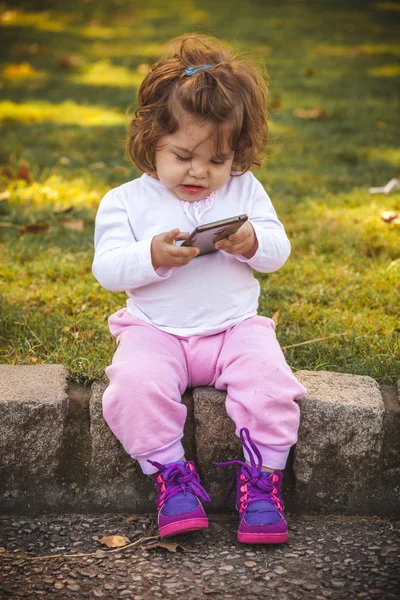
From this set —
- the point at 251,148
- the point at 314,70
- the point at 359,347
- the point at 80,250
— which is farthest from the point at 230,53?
the point at 314,70

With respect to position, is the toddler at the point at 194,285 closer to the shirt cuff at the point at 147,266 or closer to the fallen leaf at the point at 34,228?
the shirt cuff at the point at 147,266

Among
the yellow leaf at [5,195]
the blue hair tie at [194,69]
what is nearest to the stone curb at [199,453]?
the blue hair tie at [194,69]

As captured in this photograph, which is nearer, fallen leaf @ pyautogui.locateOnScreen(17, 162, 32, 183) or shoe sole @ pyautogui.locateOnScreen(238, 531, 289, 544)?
shoe sole @ pyautogui.locateOnScreen(238, 531, 289, 544)

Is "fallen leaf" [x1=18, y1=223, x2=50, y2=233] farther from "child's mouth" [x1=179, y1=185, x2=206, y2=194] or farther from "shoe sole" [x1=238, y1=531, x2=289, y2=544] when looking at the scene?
"shoe sole" [x1=238, y1=531, x2=289, y2=544]

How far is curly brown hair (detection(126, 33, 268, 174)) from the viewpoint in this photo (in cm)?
208

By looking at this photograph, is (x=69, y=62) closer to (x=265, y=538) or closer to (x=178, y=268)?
(x=178, y=268)

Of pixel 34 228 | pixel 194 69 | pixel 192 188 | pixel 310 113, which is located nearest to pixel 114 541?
pixel 192 188

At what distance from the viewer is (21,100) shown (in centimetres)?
554

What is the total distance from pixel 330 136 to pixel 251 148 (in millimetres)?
2773

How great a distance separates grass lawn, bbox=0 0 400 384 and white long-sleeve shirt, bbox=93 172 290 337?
255 mm

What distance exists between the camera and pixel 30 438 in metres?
2.02

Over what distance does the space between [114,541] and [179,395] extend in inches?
15.9

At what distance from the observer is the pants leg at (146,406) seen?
1.96 m

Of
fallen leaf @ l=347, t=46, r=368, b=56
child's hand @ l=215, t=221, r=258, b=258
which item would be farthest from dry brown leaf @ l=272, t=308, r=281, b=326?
fallen leaf @ l=347, t=46, r=368, b=56
